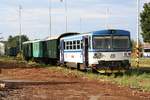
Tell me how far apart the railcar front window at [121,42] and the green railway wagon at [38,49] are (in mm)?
23446

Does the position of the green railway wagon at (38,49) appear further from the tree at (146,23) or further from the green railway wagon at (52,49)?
the tree at (146,23)

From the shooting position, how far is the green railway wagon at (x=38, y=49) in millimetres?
52906

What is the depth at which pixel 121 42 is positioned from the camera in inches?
1152

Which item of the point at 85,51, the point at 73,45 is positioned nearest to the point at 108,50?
the point at 85,51

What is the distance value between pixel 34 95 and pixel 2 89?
258 cm

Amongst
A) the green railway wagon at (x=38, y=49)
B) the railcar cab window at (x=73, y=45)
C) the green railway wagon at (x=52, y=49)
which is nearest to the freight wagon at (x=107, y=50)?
the railcar cab window at (x=73, y=45)

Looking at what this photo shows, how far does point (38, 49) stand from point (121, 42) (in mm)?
27213

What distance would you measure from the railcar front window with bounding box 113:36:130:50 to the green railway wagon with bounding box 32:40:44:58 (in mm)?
23446

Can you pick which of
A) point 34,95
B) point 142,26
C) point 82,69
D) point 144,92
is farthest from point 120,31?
point 142,26

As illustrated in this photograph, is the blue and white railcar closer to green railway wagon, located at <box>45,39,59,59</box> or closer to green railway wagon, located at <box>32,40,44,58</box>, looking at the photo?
green railway wagon, located at <box>45,39,59,59</box>

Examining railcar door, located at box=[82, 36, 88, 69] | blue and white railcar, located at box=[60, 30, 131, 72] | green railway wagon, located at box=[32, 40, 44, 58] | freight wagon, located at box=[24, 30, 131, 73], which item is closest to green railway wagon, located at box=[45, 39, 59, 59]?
green railway wagon, located at box=[32, 40, 44, 58]

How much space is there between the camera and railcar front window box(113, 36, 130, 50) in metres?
29.1

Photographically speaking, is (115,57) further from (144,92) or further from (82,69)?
(144,92)

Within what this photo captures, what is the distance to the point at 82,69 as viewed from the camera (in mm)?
32844
